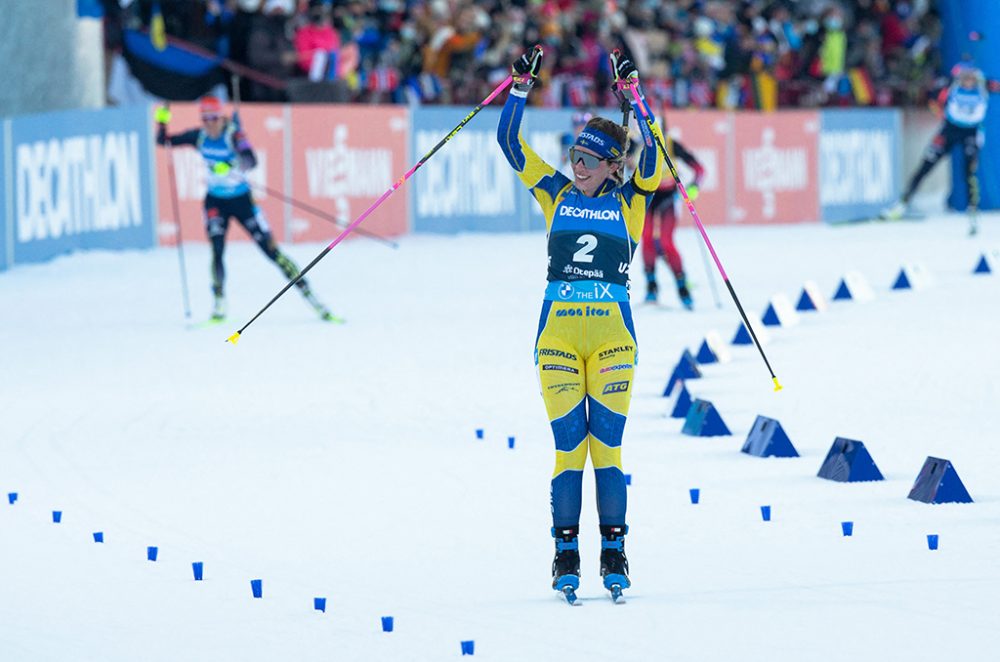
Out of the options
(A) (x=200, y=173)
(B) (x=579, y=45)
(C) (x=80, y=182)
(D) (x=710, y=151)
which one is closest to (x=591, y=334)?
(C) (x=80, y=182)

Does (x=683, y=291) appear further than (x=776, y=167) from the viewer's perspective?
No

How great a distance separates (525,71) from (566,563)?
1.78m

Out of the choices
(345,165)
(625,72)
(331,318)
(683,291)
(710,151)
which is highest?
(625,72)

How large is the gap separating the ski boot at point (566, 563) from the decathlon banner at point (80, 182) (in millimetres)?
13008

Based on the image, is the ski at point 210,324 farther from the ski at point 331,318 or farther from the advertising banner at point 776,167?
the advertising banner at point 776,167

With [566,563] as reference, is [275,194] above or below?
above

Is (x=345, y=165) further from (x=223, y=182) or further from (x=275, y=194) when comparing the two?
(x=223, y=182)

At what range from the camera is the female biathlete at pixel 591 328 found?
6621 millimetres

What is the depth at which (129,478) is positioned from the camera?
9.03m

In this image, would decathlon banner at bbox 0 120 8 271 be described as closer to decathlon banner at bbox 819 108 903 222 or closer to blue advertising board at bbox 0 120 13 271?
blue advertising board at bbox 0 120 13 271

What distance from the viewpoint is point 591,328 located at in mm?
6676

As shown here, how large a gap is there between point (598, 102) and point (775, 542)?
20093mm

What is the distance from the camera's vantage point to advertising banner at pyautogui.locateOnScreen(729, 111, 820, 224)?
27.6 metres

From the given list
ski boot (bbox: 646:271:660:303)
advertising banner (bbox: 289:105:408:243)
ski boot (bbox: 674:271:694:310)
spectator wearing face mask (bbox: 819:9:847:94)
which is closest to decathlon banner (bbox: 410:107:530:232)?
advertising banner (bbox: 289:105:408:243)
